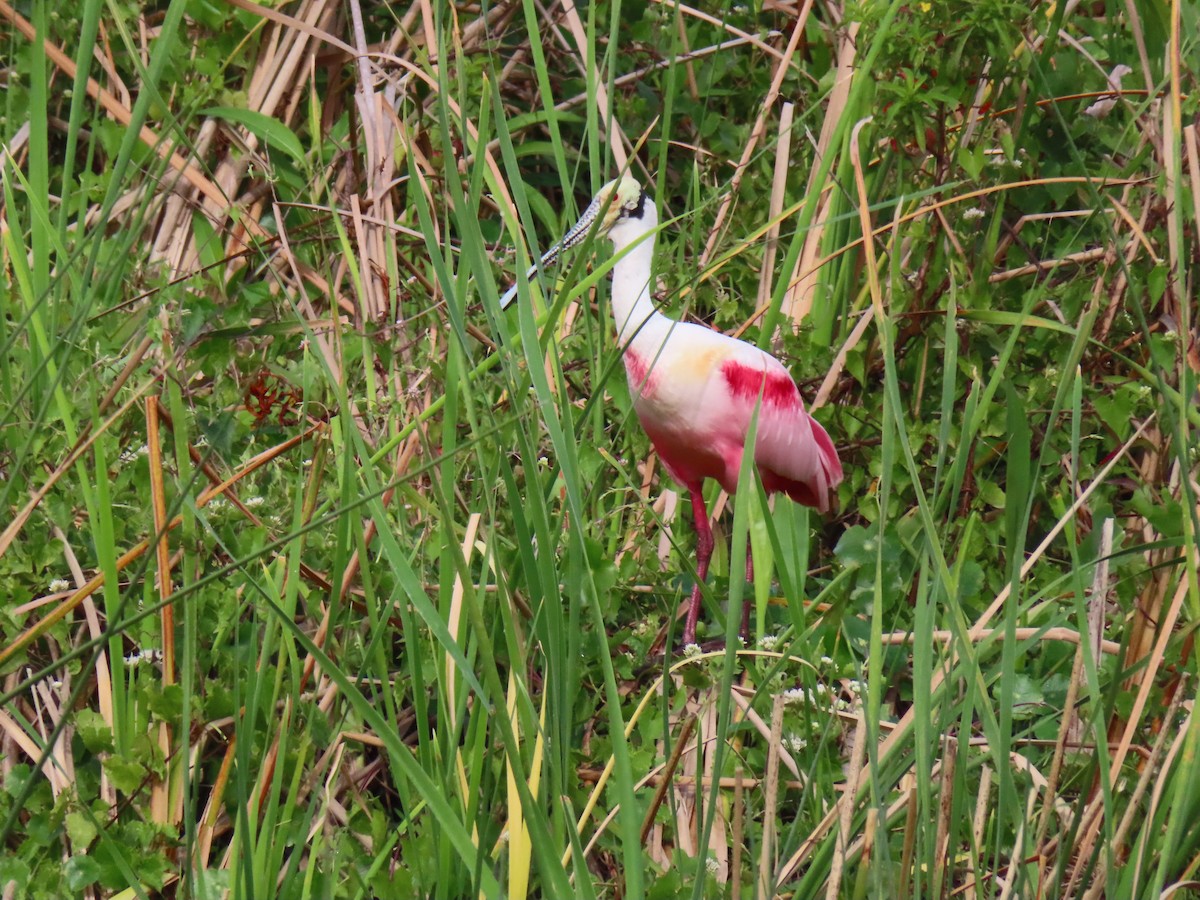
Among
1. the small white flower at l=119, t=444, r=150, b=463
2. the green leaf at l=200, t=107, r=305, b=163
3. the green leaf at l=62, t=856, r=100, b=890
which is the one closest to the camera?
the green leaf at l=62, t=856, r=100, b=890

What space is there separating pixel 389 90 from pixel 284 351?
54 cm

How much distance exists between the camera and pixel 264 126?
310 centimetres

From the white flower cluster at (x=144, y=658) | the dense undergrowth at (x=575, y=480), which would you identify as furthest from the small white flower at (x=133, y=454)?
the white flower cluster at (x=144, y=658)

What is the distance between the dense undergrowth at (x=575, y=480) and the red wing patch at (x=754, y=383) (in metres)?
0.06

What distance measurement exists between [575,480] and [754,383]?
1.42m

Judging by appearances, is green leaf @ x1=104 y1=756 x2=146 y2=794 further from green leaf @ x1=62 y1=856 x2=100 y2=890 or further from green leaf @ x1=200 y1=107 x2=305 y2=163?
green leaf @ x1=200 y1=107 x2=305 y2=163

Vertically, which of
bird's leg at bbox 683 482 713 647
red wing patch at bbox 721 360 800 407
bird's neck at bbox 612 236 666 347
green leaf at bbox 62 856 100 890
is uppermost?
bird's neck at bbox 612 236 666 347

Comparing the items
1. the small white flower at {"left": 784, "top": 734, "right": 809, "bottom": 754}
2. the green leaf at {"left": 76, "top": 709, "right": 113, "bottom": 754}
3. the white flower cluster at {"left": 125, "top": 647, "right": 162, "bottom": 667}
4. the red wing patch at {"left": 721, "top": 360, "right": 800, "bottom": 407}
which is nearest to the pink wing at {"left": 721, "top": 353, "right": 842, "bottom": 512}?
the red wing patch at {"left": 721, "top": 360, "right": 800, "bottom": 407}

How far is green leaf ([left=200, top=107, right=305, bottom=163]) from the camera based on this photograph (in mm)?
3072

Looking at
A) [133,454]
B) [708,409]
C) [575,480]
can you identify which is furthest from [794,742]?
[133,454]

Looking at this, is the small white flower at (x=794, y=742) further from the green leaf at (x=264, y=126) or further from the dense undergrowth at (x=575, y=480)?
the green leaf at (x=264, y=126)

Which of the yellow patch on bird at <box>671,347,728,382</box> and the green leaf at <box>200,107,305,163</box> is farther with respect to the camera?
the green leaf at <box>200,107,305,163</box>

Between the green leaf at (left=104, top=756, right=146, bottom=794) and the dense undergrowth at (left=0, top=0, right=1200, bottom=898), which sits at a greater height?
the dense undergrowth at (left=0, top=0, right=1200, bottom=898)

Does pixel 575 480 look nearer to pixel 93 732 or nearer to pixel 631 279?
pixel 93 732
